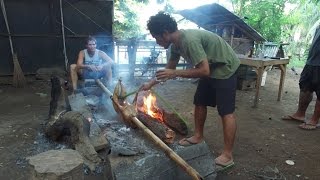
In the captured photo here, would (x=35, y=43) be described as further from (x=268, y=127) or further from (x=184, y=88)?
(x=268, y=127)

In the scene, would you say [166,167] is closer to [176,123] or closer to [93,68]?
[176,123]

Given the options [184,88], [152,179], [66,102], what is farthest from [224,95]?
[184,88]

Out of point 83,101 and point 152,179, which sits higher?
point 83,101

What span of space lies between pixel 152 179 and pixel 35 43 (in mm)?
7179

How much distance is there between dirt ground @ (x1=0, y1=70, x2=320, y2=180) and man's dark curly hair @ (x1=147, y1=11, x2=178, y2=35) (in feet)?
6.29

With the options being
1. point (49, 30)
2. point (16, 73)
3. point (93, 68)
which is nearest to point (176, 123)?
point (93, 68)

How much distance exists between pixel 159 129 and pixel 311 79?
10.9 ft

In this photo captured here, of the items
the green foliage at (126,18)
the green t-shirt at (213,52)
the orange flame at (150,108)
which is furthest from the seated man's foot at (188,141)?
the green foliage at (126,18)

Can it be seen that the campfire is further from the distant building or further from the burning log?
the distant building

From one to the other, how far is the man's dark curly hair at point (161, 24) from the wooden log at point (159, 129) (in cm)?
127

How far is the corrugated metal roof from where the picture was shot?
31.5 ft

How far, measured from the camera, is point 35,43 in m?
8.73

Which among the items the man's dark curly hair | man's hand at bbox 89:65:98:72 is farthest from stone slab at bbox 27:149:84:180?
man's hand at bbox 89:65:98:72

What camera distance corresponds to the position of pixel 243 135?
16.3 feet
